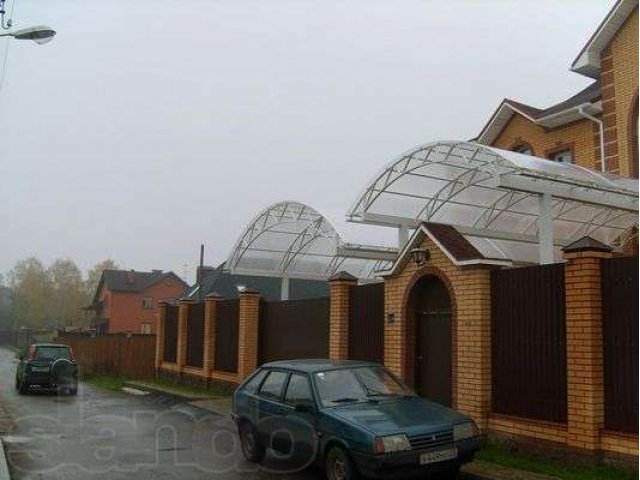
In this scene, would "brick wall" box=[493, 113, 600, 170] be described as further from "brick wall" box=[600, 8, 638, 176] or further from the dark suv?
the dark suv

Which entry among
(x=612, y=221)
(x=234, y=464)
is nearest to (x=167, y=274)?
(x=612, y=221)

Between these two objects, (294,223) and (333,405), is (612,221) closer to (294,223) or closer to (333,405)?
(294,223)

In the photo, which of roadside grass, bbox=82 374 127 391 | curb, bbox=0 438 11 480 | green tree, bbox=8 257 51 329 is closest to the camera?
curb, bbox=0 438 11 480

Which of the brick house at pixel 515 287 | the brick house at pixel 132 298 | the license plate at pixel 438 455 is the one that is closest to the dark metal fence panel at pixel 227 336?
the brick house at pixel 515 287

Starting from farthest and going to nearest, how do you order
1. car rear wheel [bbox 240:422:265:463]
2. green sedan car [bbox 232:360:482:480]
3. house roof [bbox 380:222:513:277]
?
house roof [bbox 380:222:513:277], car rear wheel [bbox 240:422:265:463], green sedan car [bbox 232:360:482:480]

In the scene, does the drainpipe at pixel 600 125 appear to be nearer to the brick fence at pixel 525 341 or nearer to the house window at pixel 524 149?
the house window at pixel 524 149

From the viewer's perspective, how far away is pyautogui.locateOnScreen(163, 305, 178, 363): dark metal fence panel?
22.1 metres

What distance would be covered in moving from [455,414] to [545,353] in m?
1.60

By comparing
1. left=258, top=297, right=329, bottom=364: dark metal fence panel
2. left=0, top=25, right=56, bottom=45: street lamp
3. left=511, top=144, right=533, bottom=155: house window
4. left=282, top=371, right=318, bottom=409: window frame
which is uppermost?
left=511, top=144, right=533, bottom=155: house window

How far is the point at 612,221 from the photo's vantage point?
16.9 meters

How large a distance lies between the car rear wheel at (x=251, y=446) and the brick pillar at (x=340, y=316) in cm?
366

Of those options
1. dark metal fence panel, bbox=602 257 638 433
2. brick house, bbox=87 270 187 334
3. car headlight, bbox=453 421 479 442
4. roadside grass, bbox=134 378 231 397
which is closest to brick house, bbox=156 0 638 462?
dark metal fence panel, bbox=602 257 638 433

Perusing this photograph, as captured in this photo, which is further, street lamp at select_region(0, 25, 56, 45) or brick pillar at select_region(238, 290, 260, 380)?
brick pillar at select_region(238, 290, 260, 380)

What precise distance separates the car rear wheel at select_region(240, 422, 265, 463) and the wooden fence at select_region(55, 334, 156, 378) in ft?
51.0
